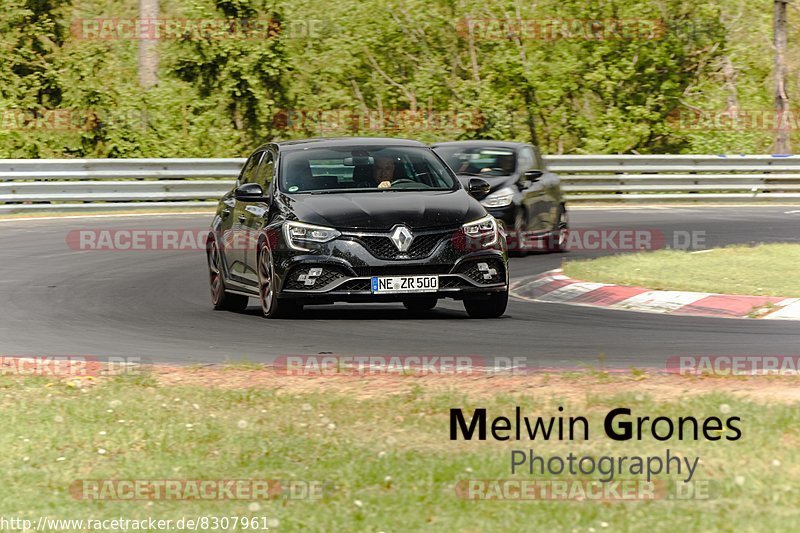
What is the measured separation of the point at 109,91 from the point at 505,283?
67.5ft

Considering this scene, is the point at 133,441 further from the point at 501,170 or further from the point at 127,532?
the point at 501,170

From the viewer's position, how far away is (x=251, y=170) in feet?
46.9

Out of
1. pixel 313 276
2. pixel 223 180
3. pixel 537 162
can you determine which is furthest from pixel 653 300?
pixel 223 180

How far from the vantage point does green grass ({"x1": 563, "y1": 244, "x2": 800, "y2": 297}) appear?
1416 centimetres

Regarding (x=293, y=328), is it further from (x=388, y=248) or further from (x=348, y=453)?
(x=348, y=453)

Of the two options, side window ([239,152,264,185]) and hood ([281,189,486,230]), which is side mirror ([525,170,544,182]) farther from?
hood ([281,189,486,230])

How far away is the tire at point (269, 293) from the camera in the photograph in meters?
12.3

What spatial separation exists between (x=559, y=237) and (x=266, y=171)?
7628mm

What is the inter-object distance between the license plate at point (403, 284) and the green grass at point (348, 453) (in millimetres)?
3013

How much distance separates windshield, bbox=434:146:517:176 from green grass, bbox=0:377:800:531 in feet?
36.9

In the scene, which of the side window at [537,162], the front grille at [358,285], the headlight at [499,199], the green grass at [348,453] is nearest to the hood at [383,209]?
the front grille at [358,285]

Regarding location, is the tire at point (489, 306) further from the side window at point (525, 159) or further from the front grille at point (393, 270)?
the side window at point (525, 159)

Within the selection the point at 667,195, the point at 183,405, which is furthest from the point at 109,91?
the point at 183,405

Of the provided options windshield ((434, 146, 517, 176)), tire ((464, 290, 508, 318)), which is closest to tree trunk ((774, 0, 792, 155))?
windshield ((434, 146, 517, 176))
